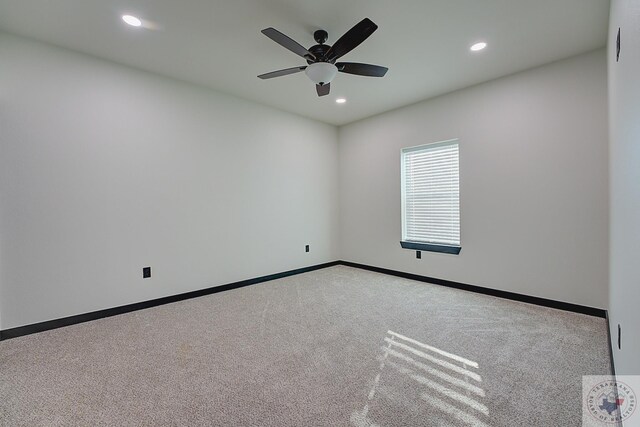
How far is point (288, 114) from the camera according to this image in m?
4.68

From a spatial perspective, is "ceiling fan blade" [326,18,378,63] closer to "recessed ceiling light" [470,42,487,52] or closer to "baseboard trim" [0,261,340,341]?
"recessed ceiling light" [470,42,487,52]

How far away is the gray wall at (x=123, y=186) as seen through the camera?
8.46 ft

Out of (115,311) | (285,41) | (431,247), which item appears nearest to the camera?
(285,41)

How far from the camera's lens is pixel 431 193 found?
421 cm

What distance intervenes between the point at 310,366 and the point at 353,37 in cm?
239

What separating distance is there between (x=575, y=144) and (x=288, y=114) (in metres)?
3.72

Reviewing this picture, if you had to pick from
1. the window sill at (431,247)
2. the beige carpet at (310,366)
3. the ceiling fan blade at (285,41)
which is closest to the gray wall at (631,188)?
the beige carpet at (310,366)

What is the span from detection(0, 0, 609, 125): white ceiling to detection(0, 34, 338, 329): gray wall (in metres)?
0.38

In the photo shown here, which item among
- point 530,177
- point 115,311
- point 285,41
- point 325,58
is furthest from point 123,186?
point 530,177

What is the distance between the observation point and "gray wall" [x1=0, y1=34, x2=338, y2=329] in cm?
258

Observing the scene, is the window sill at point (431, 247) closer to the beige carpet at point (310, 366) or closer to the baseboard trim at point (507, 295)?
the baseboard trim at point (507, 295)

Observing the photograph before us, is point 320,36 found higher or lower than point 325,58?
higher

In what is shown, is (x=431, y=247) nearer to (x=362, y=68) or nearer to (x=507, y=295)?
(x=507, y=295)

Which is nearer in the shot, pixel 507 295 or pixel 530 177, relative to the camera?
pixel 530 177
